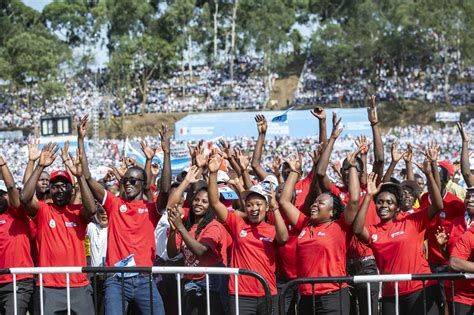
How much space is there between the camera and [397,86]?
49.3 meters

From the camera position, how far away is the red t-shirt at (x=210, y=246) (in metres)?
6.66

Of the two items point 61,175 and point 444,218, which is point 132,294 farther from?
point 444,218

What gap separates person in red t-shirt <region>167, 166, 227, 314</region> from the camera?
6.51 meters

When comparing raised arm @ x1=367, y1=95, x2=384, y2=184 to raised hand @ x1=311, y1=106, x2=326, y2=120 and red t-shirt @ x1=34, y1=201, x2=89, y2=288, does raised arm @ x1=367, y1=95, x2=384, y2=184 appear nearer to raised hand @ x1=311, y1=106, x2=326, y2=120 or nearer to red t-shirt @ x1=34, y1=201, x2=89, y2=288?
raised hand @ x1=311, y1=106, x2=326, y2=120

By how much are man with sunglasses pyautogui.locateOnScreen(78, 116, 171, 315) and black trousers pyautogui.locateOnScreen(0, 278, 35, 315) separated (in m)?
0.66

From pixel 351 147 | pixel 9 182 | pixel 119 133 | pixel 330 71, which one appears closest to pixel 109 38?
pixel 119 133

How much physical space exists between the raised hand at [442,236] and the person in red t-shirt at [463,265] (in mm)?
623

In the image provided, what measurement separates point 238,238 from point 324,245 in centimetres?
69

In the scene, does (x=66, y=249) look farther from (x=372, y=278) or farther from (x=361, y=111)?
(x=361, y=111)

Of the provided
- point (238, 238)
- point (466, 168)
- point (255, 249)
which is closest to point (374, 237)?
point (255, 249)

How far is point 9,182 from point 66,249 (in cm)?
73

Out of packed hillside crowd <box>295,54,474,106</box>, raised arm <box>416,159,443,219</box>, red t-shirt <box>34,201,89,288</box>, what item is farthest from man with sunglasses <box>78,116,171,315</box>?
packed hillside crowd <box>295,54,474,106</box>

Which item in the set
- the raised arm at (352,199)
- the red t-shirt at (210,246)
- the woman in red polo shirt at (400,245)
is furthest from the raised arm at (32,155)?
the woman in red polo shirt at (400,245)

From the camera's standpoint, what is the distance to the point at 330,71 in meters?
51.2
